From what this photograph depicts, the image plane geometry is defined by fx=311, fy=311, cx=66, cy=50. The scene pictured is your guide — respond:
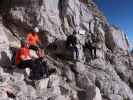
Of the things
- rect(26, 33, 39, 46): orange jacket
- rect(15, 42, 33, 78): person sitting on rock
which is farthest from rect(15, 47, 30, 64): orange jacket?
rect(26, 33, 39, 46): orange jacket

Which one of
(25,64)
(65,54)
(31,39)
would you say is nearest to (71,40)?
(65,54)

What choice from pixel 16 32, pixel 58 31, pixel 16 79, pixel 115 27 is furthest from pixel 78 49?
pixel 115 27

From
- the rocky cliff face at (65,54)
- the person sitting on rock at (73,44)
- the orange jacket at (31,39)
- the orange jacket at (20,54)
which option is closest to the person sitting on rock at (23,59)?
the orange jacket at (20,54)

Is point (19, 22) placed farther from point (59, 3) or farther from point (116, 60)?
point (116, 60)

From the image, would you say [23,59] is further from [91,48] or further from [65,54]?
[91,48]

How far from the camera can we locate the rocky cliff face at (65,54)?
19.2 meters

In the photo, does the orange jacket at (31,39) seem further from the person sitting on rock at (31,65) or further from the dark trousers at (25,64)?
the dark trousers at (25,64)

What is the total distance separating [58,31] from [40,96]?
31.8ft

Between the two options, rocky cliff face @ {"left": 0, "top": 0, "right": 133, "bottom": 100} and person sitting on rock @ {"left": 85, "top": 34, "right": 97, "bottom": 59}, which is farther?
person sitting on rock @ {"left": 85, "top": 34, "right": 97, "bottom": 59}

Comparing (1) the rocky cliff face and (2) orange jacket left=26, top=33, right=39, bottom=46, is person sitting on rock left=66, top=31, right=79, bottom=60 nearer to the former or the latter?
(1) the rocky cliff face

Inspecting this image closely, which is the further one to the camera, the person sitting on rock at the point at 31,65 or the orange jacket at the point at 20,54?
the orange jacket at the point at 20,54

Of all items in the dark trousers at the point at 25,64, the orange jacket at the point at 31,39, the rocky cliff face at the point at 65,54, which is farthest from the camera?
the orange jacket at the point at 31,39

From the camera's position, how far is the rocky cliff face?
1916 centimetres

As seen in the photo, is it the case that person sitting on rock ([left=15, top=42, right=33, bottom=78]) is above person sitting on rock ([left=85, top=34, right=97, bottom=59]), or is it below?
below
